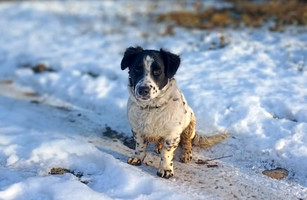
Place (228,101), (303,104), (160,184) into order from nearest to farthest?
(160,184), (303,104), (228,101)

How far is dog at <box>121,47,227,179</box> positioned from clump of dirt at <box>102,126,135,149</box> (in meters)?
0.67

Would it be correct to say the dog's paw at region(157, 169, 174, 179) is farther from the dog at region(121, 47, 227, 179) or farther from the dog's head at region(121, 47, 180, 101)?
the dog's head at region(121, 47, 180, 101)

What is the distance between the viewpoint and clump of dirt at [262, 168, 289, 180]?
4216 mm

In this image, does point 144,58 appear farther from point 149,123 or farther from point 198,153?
point 198,153

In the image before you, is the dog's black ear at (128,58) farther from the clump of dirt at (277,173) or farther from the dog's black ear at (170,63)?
the clump of dirt at (277,173)

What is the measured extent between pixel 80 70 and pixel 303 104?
4521 millimetres

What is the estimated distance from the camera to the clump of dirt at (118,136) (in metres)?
5.16

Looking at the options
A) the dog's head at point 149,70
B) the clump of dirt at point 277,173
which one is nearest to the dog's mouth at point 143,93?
the dog's head at point 149,70

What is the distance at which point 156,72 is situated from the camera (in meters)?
4.11

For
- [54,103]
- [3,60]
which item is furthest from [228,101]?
[3,60]

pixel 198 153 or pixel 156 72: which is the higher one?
pixel 156 72

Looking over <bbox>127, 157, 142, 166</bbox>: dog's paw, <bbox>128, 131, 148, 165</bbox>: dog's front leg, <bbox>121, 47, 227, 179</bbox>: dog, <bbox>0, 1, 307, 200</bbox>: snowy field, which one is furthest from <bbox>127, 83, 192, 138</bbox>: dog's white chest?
<bbox>0, 1, 307, 200</bbox>: snowy field

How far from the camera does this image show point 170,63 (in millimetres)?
4250

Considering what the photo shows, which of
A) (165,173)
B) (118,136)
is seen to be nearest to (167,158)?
(165,173)
